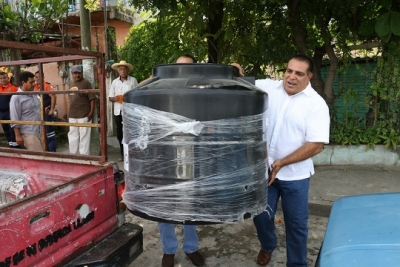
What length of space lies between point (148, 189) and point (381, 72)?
4.59m

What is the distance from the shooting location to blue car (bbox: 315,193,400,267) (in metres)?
1.27

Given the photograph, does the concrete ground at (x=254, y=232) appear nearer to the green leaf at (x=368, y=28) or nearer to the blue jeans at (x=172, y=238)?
the blue jeans at (x=172, y=238)

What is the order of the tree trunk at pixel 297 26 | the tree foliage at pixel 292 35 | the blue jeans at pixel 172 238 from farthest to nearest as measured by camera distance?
1. the tree trunk at pixel 297 26
2. the tree foliage at pixel 292 35
3. the blue jeans at pixel 172 238

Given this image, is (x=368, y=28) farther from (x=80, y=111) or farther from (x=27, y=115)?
(x=27, y=115)

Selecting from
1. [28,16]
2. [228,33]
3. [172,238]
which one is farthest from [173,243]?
[28,16]

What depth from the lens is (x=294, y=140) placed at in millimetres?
2316

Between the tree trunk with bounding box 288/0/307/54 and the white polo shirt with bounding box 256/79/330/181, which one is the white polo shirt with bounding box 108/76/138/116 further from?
the white polo shirt with bounding box 256/79/330/181

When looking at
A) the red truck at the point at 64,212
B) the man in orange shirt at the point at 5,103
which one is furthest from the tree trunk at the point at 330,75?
the man in orange shirt at the point at 5,103

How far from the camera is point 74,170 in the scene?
8.20 feet

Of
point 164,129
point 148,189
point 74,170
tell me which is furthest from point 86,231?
point 164,129

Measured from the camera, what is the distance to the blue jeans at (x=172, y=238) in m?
2.57

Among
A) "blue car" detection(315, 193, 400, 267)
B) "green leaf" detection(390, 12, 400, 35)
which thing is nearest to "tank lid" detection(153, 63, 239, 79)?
"blue car" detection(315, 193, 400, 267)

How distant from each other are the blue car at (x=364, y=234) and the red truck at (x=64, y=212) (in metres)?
1.21

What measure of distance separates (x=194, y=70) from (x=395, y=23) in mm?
3083
